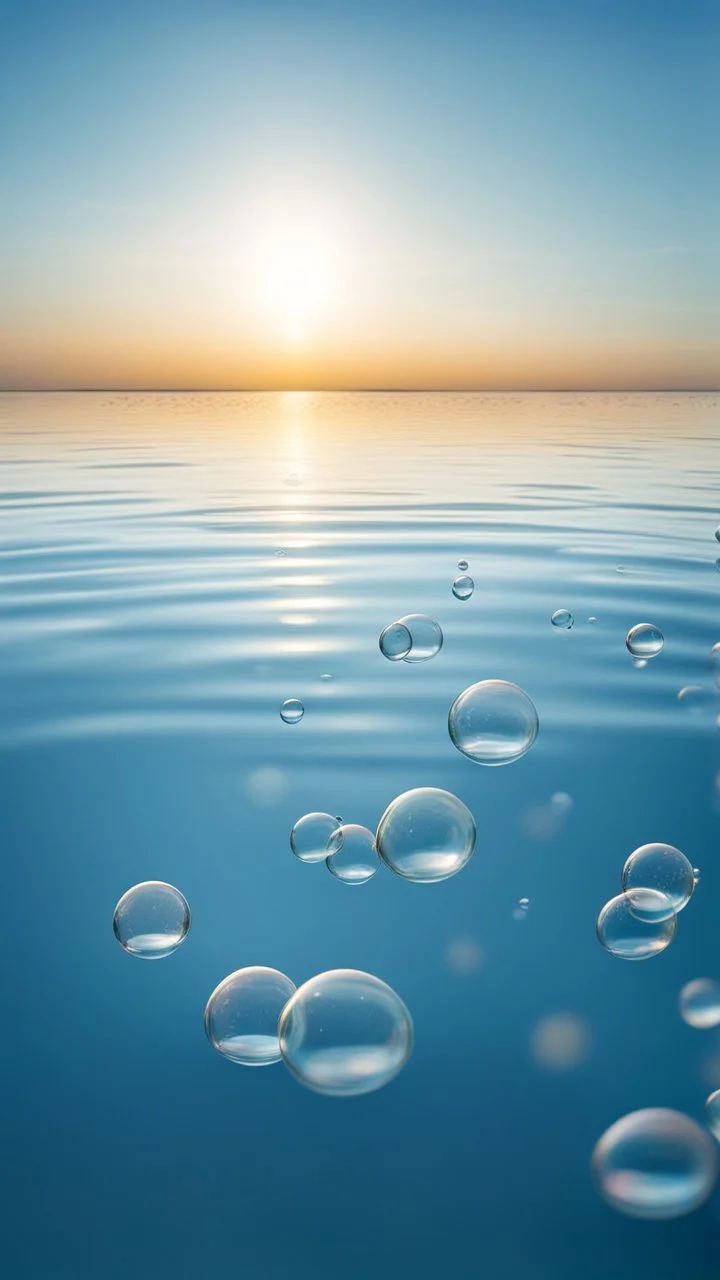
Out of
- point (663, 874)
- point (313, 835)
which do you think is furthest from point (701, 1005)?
point (313, 835)

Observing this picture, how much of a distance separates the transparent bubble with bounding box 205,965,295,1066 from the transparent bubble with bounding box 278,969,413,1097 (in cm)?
Result: 32

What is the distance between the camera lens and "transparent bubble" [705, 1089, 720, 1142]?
277 cm

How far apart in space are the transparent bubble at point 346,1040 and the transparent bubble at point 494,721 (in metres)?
1.73

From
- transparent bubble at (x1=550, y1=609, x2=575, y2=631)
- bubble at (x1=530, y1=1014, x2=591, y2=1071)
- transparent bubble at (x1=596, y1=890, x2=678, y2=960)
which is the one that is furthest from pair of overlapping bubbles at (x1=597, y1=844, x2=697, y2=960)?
transparent bubble at (x1=550, y1=609, x2=575, y2=631)

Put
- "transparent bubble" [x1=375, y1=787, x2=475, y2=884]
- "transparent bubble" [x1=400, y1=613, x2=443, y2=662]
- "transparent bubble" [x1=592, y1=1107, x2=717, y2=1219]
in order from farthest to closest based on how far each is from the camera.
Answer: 1. "transparent bubble" [x1=400, y1=613, x2=443, y2=662]
2. "transparent bubble" [x1=375, y1=787, x2=475, y2=884]
3. "transparent bubble" [x1=592, y1=1107, x2=717, y2=1219]

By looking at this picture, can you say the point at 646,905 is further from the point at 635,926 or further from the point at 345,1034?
the point at 345,1034

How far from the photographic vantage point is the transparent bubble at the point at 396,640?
5961 millimetres

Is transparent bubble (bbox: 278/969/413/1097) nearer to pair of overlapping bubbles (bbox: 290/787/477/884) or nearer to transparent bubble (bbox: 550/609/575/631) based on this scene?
pair of overlapping bubbles (bbox: 290/787/477/884)

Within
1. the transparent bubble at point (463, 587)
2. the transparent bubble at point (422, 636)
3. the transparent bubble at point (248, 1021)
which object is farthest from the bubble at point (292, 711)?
the transparent bubble at point (248, 1021)

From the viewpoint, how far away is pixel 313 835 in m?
4.13

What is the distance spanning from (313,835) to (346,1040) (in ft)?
5.16

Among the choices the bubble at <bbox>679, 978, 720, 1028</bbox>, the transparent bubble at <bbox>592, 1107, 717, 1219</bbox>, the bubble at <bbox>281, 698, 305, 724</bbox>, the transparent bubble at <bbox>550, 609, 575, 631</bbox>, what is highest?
the transparent bubble at <bbox>550, 609, 575, 631</bbox>

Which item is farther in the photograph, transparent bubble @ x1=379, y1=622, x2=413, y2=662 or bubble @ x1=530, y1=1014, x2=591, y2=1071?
transparent bubble @ x1=379, y1=622, x2=413, y2=662

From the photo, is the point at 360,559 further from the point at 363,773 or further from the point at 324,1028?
the point at 324,1028
